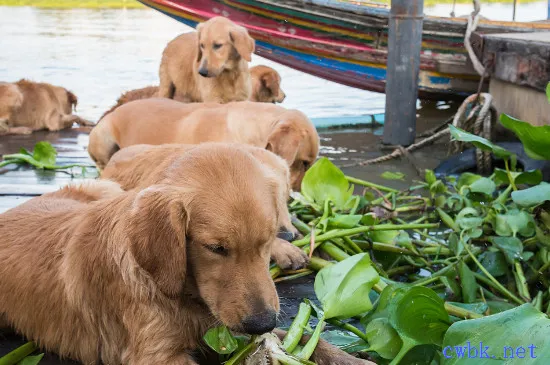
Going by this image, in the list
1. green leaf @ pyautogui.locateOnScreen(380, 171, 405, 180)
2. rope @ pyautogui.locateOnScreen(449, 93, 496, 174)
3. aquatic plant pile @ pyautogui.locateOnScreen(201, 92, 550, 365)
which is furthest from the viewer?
rope @ pyautogui.locateOnScreen(449, 93, 496, 174)

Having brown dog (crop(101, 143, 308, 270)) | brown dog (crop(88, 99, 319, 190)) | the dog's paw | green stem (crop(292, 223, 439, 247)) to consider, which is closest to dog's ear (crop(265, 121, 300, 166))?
brown dog (crop(88, 99, 319, 190))

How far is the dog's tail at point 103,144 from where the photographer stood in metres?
6.00

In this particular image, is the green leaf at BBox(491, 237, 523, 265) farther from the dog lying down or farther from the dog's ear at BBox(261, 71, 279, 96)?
the dog's ear at BBox(261, 71, 279, 96)

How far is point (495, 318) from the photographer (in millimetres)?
2156

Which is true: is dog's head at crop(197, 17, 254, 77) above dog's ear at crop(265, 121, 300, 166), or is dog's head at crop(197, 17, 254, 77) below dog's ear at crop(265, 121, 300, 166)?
above

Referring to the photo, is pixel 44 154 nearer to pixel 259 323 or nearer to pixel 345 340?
pixel 345 340

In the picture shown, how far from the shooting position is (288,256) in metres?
3.40

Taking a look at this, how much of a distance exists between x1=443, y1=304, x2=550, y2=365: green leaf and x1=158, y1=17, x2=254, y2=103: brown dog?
479 centimetres

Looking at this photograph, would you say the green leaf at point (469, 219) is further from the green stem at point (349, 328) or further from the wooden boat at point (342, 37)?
the wooden boat at point (342, 37)

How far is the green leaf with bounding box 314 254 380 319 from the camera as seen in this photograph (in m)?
2.70

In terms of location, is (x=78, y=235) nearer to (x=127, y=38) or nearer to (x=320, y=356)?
(x=320, y=356)

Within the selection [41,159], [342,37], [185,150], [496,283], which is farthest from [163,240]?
[342,37]

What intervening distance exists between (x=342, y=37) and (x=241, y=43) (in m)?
2.95

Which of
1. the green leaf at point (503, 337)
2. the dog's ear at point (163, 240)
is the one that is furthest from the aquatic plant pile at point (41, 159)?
the green leaf at point (503, 337)
